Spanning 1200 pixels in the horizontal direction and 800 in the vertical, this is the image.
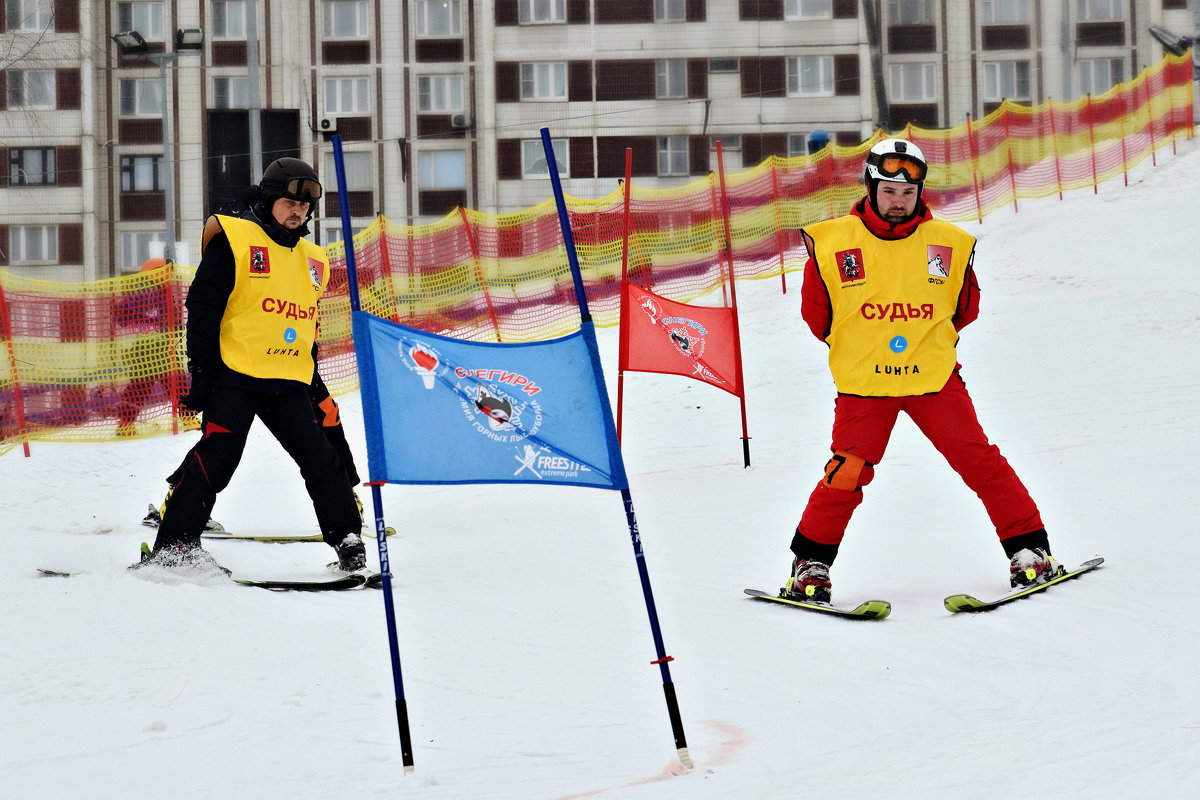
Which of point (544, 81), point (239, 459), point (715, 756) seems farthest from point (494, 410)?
point (544, 81)

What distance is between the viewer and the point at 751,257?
18.1 metres

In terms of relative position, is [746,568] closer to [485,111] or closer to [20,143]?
[485,111]

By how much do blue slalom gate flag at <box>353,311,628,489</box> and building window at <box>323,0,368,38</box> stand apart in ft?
125

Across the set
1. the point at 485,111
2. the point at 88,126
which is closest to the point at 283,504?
the point at 485,111

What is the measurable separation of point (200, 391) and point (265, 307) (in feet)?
1.45

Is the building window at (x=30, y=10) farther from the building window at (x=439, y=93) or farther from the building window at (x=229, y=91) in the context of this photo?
the building window at (x=439, y=93)

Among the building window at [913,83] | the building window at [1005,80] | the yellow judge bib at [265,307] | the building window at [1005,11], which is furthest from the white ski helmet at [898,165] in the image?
the building window at [1005,11]

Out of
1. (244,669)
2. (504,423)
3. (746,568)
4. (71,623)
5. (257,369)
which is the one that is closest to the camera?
(504,423)

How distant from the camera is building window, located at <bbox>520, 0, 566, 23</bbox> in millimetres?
38438

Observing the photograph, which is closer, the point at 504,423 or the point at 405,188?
the point at 504,423

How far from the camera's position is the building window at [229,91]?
39.7 metres

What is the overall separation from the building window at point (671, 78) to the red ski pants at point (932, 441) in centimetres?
3441

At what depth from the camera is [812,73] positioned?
38.8m

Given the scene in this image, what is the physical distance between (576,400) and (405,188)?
36440mm
